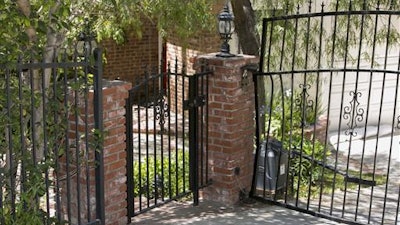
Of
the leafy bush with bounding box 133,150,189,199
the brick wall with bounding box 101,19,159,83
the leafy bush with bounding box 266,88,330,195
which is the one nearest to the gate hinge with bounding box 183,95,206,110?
the leafy bush with bounding box 133,150,189,199

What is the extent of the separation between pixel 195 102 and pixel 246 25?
223cm

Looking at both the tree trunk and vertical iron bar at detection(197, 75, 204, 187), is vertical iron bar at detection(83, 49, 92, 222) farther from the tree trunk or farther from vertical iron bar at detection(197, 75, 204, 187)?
the tree trunk

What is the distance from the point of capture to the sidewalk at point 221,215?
18.7 feet

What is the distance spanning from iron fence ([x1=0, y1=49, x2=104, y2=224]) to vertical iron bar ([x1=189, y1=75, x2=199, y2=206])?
1283mm

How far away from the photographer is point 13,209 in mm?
3951

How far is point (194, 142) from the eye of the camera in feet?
19.8

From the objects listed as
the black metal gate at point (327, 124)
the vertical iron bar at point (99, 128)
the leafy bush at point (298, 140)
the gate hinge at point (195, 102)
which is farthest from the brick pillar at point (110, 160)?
the leafy bush at point (298, 140)

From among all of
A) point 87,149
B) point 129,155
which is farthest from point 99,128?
point 129,155

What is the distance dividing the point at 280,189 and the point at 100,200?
8.52 ft

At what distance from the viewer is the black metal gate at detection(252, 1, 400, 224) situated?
18.5 ft

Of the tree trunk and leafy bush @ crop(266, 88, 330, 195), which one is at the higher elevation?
the tree trunk

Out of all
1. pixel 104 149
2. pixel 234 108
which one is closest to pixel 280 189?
pixel 234 108

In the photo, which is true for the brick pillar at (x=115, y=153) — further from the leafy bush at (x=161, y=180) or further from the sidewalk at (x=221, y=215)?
the sidewalk at (x=221, y=215)

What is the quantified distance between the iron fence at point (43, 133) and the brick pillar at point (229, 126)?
1590 mm
